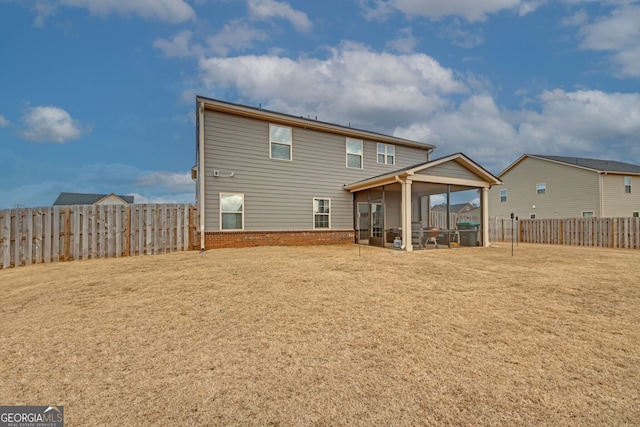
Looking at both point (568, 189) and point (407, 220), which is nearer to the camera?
point (407, 220)

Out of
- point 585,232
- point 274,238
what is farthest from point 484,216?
point 274,238

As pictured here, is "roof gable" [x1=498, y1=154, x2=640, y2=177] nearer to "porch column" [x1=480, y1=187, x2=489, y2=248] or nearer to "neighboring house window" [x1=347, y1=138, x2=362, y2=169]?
"porch column" [x1=480, y1=187, x2=489, y2=248]

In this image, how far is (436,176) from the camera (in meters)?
12.0

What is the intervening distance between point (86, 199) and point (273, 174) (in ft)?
123

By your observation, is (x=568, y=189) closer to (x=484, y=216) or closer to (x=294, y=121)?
(x=484, y=216)

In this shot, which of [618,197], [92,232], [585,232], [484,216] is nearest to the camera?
[92,232]

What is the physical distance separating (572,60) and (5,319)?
23.7m

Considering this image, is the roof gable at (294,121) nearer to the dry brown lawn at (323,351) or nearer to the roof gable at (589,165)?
the dry brown lawn at (323,351)

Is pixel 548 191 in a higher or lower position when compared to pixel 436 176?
higher

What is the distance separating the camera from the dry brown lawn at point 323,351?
2.12m

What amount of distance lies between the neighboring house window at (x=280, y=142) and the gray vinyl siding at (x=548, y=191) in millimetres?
23010

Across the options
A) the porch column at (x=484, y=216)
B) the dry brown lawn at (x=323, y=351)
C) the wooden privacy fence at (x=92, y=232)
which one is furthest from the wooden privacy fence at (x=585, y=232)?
the wooden privacy fence at (x=92, y=232)

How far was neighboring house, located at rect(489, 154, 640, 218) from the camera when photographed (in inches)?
818

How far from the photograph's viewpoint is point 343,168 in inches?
575
